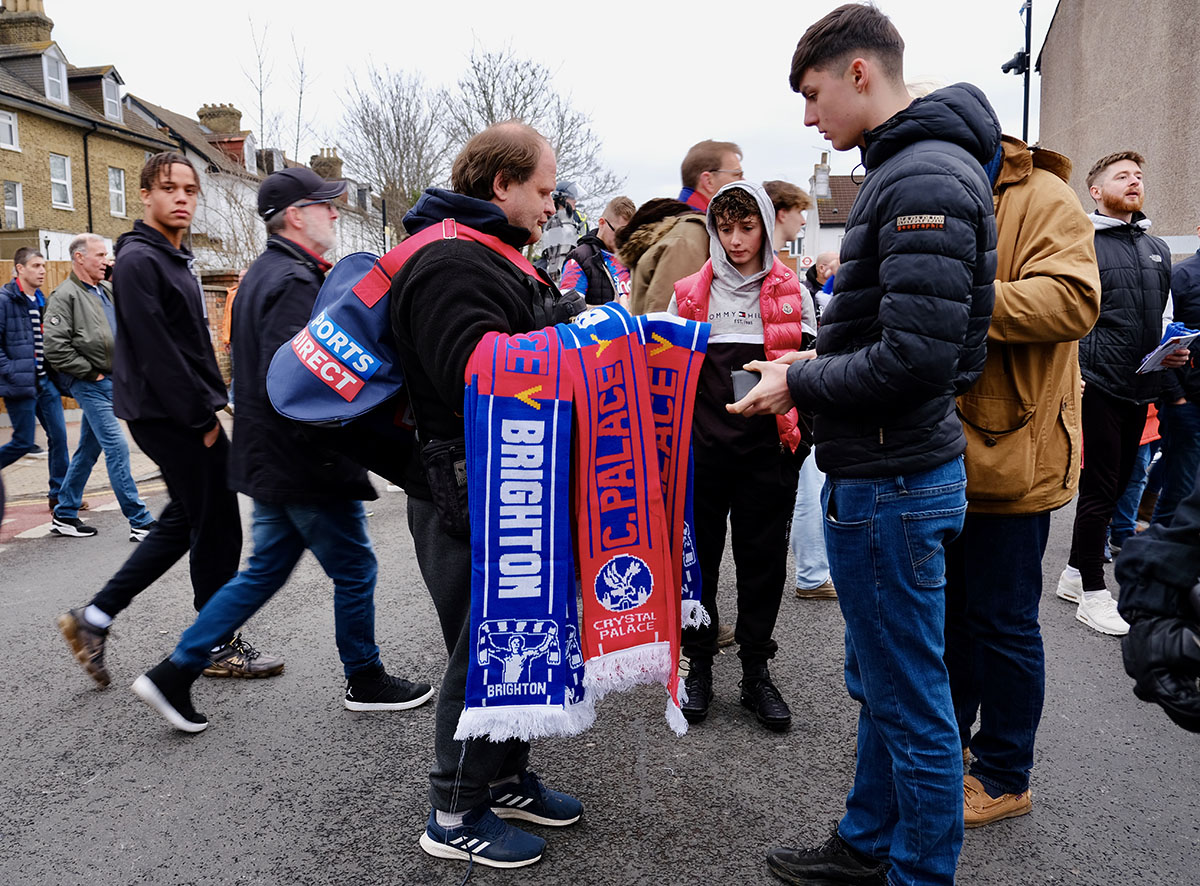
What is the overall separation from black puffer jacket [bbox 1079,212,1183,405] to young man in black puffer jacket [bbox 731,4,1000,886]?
9.31 feet

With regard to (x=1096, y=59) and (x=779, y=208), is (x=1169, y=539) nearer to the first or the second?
(x=779, y=208)

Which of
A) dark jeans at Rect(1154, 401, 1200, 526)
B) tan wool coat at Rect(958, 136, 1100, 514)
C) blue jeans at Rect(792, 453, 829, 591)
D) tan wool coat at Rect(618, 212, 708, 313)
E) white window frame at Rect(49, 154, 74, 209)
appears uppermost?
white window frame at Rect(49, 154, 74, 209)

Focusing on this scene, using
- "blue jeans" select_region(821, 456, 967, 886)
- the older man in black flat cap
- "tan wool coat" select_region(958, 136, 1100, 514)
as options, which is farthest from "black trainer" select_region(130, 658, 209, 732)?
"tan wool coat" select_region(958, 136, 1100, 514)

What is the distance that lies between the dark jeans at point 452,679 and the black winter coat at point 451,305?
0.54ft

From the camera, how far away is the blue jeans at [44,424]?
22.4 ft

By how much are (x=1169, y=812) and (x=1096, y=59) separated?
17052mm

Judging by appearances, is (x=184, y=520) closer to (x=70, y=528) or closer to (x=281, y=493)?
(x=281, y=493)

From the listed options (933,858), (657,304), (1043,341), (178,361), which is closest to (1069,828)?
(933,858)

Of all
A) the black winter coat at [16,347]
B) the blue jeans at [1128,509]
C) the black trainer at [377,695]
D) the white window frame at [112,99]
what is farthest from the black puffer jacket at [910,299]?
the white window frame at [112,99]

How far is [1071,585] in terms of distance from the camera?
4840mm

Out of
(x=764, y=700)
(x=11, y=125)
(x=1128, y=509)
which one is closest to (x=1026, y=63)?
(x=1128, y=509)

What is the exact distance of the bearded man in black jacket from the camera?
3770 millimetres

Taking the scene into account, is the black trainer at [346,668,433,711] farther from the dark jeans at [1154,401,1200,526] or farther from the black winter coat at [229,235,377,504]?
the dark jeans at [1154,401,1200,526]

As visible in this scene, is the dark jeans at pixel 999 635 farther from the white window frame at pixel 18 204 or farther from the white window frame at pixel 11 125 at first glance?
the white window frame at pixel 11 125
